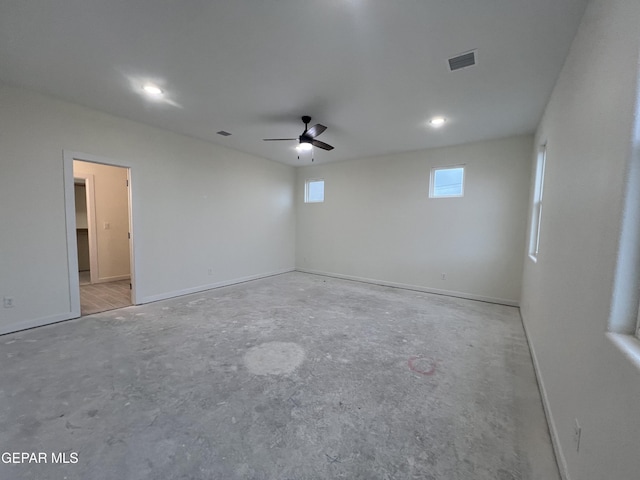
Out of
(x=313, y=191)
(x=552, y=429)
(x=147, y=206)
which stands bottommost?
(x=552, y=429)

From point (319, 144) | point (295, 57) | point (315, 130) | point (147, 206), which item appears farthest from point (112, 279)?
point (295, 57)

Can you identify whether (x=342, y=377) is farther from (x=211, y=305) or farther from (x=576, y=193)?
(x=211, y=305)

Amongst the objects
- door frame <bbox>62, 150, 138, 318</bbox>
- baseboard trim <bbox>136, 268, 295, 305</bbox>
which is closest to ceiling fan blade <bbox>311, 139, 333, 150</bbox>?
door frame <bbox>62, 150, 138, 318</bbox>

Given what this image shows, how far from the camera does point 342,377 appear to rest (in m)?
2.23

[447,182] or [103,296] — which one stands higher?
[447,182]

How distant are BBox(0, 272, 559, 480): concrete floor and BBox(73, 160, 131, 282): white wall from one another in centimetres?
259

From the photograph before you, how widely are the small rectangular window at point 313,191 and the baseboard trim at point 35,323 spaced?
16.0ft

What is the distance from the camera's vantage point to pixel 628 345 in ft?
3.12

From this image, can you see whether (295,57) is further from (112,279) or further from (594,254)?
(112,279)

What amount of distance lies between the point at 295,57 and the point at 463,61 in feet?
4.84

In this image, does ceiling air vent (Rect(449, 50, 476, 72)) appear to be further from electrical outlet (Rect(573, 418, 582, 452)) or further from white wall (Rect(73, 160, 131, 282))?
white wall (Rect(73, 160, 131, 282))

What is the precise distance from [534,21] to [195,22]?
2413 mm

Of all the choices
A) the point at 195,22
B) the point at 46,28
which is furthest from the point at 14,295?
the point at 195,22

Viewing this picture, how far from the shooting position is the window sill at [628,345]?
2.86 ft
